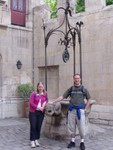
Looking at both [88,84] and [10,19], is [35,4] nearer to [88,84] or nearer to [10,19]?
[10,19]

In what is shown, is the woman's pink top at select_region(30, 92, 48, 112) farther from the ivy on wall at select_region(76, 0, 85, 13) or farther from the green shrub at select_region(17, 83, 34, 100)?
the ivy on wall at select_region(76, 0, 85, 13)

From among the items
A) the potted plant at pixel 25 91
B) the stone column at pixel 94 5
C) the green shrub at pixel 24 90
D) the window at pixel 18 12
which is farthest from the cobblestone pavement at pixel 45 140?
the window at pixel 18 12

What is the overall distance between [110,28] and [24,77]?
172 inches

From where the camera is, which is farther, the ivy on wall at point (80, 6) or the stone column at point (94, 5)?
the ivy on wall at point (80, 6)

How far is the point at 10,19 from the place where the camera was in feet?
38.9

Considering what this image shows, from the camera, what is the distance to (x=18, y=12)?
12664 mm

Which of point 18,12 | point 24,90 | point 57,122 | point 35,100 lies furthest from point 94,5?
point 35,100

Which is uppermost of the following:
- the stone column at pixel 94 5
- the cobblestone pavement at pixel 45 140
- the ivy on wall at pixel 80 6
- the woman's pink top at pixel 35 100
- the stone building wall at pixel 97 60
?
the ivy on wall at pixel 80 6

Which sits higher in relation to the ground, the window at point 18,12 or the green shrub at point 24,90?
the window at point 18,12

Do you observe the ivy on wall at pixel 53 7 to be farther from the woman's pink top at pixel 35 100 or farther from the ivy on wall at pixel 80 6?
the woman's pink top at pixel 35 100

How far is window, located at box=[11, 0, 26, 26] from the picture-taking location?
40.9 feet

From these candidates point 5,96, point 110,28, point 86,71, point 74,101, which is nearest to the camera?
point 74,101

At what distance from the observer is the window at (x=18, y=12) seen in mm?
12469

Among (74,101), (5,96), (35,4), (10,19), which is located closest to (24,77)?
(5,96)
